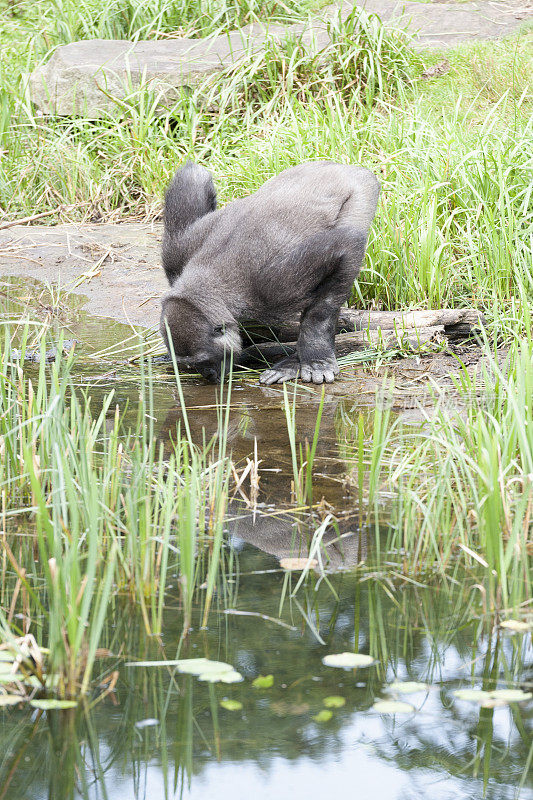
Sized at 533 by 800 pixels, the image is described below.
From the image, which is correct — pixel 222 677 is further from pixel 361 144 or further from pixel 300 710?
pixel 361 144

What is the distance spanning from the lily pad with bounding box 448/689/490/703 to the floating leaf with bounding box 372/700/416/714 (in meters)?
0.13

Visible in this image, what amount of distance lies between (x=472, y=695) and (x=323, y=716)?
368 mm

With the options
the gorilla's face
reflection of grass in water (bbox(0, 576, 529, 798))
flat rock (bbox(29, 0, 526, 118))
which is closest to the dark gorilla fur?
the gorilla's face

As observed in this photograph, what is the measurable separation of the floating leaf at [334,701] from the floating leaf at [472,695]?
0.28 meters

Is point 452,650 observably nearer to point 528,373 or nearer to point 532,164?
point 528,373

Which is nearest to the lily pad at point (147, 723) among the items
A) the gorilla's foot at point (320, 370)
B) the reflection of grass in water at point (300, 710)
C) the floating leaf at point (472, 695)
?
the reflection of grass in water at point (300, 710)

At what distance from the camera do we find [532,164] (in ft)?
20.0

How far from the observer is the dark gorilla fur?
5168 millimetres

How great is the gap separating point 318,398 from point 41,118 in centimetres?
615

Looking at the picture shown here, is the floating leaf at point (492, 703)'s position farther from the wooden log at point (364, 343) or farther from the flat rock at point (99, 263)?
the flat rock at point (99, 263)

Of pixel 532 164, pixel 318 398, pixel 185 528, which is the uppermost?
pixel 532 164

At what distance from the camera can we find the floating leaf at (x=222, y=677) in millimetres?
2281

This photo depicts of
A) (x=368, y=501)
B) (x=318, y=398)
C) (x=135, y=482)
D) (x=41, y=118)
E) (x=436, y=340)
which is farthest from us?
(x=41, y=118)

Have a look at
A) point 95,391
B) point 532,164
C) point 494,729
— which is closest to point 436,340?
point 532,164
